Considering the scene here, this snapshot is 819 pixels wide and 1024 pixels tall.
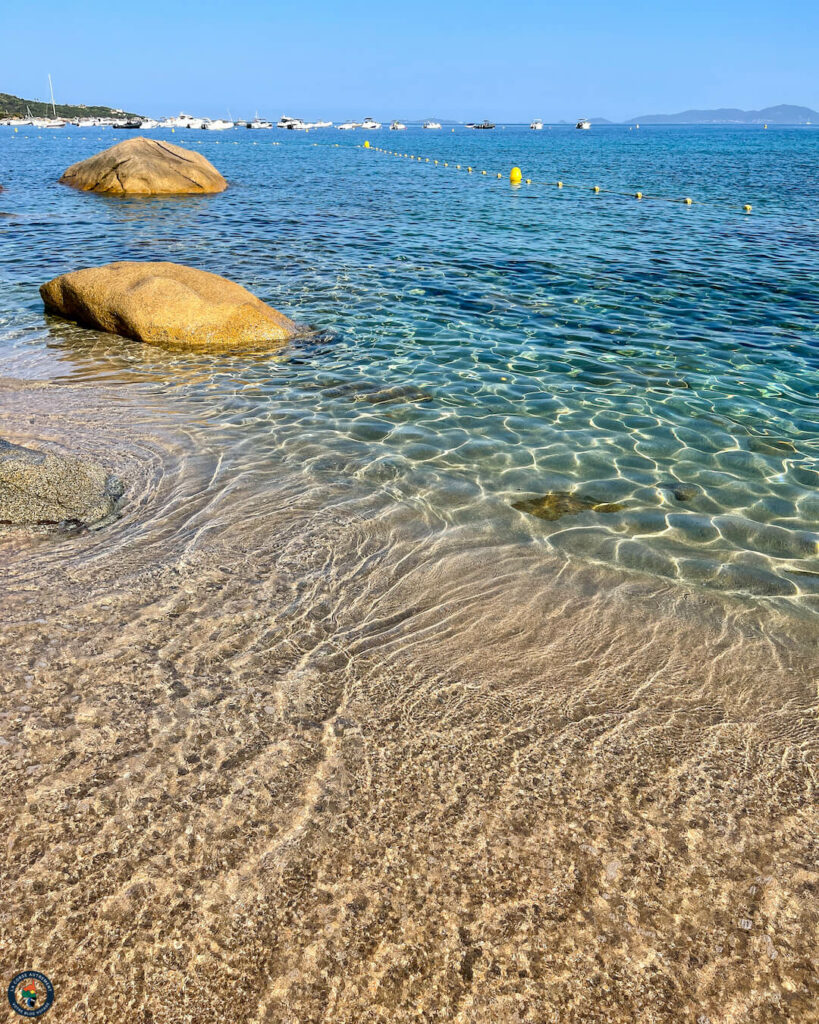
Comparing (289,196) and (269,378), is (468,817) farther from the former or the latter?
(289,196)

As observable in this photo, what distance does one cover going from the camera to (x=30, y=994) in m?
2.13

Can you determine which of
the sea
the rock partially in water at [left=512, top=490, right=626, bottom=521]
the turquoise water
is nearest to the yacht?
the turquoise water

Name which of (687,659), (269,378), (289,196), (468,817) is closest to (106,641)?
(468,817)

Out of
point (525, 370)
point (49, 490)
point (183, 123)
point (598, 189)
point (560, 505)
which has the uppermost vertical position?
point (183, 123)

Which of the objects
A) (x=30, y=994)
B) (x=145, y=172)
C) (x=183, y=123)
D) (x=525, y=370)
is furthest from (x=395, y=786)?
(x=183, y=123)

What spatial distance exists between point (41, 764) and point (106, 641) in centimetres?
87

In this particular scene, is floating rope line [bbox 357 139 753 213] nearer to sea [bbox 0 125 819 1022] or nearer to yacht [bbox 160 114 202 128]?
sea [bbox 0 125 819 1022]

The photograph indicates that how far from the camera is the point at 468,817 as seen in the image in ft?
9.40

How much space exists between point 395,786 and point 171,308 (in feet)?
27.1

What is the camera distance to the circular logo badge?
2100mm

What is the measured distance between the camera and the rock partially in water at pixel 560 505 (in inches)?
214

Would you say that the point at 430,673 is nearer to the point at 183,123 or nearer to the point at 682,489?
the point at 682,489

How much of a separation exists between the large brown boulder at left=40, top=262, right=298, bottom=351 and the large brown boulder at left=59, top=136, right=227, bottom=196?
17.2 metres

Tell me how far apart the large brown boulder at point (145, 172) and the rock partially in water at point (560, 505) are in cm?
2466
